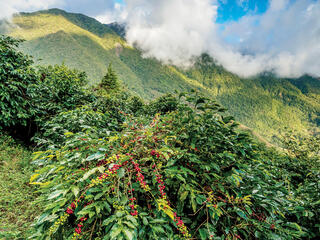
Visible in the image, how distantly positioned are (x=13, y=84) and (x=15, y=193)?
337 cm

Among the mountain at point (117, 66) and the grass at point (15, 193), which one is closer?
the grass at point (15, 193)

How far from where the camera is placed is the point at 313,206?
181cm

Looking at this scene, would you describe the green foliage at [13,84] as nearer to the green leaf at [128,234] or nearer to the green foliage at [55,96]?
the green foliage at [55,96]

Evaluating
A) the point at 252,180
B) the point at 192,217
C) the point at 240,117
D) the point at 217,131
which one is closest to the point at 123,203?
the point at 192,217

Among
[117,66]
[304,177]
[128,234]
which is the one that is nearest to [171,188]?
[128,234]

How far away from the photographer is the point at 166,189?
4.59 feet

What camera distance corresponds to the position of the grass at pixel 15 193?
8.07 ft

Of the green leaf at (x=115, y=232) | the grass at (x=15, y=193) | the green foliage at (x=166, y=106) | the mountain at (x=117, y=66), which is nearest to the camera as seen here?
the green leaf at (x=115, y=232)

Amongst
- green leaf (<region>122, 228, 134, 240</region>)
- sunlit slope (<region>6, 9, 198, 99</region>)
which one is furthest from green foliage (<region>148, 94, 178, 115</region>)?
sunlit slope (<region>6, 9, 198, 99</region>)

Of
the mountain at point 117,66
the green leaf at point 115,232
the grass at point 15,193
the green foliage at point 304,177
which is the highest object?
the mountain at point 117,66

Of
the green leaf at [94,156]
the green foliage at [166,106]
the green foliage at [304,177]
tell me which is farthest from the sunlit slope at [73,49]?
the green leaf at [94,156]

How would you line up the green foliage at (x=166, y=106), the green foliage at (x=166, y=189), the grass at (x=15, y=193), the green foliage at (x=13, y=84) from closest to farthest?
the green foliage at (x=166, y=189)
the green foliage at (x=166, y=106)
the grass at (x=15, y=193)
the green foliage at (x=13, y=84)

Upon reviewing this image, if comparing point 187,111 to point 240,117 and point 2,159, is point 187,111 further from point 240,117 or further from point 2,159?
point 240,117

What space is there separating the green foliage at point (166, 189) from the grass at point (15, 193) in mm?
1298
